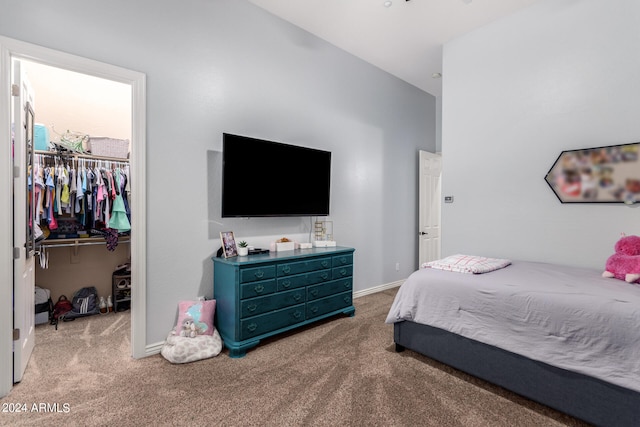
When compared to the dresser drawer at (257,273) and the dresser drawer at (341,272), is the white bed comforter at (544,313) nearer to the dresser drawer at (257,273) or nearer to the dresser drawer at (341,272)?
the dresser drawer at (341,272)

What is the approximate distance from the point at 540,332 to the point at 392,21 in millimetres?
3208

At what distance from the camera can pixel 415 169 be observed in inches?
203

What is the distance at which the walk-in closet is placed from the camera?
10.6ft

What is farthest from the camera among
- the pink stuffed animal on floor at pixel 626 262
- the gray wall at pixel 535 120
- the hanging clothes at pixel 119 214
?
the hanging clothes at pixel 119 214

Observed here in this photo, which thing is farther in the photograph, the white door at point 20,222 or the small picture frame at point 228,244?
the small picture frame at point 228,244

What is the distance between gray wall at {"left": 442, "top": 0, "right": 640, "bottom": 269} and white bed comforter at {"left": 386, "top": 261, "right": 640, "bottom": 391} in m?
0.55

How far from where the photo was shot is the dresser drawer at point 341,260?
3321mm

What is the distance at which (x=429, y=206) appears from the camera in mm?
5277

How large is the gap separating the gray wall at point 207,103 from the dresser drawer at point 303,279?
0.61 metres

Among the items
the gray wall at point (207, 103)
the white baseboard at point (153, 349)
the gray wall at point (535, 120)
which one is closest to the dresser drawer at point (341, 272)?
the gray wall at point (207, 103)

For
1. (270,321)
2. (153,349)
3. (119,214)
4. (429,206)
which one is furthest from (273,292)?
(429,206)

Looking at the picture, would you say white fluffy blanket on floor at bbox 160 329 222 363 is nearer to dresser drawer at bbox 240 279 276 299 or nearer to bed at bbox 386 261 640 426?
dresser drawer at bbox 240 279 276 299

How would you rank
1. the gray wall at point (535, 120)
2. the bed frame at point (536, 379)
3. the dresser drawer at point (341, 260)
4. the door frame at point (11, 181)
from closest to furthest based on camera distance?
the bed frame at point (536, 379), the door frame at point (11, 181), the gray wall at point (535, 120), the dresser drawer at point (341, 260)

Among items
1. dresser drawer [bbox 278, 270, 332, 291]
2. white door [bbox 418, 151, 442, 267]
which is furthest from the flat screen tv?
white door [bbox 418, 151, 442, 267]
